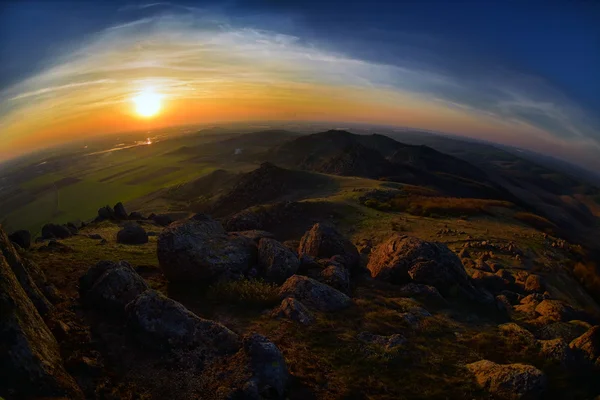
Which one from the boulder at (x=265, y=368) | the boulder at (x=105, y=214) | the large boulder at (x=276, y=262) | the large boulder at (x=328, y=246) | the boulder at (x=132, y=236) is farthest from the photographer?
the boulder at (x=105, y=214)

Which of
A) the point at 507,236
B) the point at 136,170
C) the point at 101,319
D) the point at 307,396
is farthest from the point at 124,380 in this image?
the point at 136,170

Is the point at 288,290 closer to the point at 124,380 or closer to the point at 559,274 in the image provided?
the point at 124,380

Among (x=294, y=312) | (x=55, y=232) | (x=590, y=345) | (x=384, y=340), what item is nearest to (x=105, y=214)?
(x=55, y=232)

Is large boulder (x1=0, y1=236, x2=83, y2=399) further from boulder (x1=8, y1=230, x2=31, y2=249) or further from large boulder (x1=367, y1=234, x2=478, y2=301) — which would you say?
boulder (x1=8, y1=230, x2=31, y2=249)

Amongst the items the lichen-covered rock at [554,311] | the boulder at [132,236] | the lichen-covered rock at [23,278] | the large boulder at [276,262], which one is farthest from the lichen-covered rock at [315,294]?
the boulder at [132,236]

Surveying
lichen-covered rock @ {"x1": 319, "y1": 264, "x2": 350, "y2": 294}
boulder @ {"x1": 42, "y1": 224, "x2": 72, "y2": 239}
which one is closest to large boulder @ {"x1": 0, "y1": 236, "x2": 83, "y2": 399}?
lichen-covered rock @ {"x1": 319, "y1": 264, "x2": 350, "y2": 294}

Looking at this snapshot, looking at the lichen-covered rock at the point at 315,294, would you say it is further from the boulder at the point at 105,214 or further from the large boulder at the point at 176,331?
the boulder at the point at 105,214

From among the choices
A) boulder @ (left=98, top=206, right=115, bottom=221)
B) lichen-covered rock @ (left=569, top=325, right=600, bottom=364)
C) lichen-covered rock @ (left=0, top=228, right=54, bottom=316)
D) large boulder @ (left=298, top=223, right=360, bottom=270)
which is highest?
lichen-covered rock @ (left=0, top=228, right=54, bottom=316)
